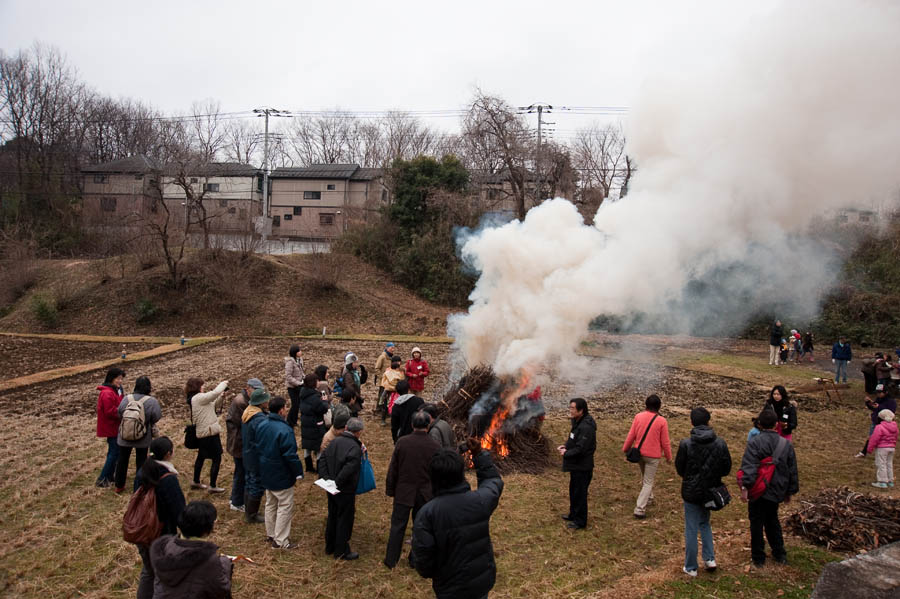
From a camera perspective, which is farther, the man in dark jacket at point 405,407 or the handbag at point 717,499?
the man in dark jacket at point 405,407

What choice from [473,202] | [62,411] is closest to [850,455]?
[62,411]

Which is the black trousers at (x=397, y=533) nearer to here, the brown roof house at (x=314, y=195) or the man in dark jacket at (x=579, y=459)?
the man in dark jacket at (x=579, y=459)

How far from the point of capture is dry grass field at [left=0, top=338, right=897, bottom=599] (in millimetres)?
6000

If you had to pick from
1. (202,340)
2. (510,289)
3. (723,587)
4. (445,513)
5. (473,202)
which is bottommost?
(202,340)

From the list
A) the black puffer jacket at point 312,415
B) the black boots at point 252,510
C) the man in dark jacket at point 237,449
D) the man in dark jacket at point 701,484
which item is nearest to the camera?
the man in dark jacket at point 701,484

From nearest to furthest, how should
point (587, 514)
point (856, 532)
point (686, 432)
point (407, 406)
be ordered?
point (856, 532)
point (587, 514)
point (407, 406)
point (686, 432)

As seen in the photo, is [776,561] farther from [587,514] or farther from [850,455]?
[850,455]

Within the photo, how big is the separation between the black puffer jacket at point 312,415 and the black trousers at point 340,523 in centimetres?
215

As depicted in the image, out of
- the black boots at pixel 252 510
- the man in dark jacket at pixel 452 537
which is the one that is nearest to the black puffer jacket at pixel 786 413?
the man in dark jacket at pixel 452 537

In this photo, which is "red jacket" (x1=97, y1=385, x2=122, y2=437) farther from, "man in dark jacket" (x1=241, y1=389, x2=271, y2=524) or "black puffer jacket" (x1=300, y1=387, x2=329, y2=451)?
"black puffer jacket" (x1=300, y1=387, x2=329, y2=451)

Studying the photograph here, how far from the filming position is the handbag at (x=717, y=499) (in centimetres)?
602

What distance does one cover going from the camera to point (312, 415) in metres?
8.69

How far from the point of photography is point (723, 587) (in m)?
5.93

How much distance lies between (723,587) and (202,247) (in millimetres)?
36106
